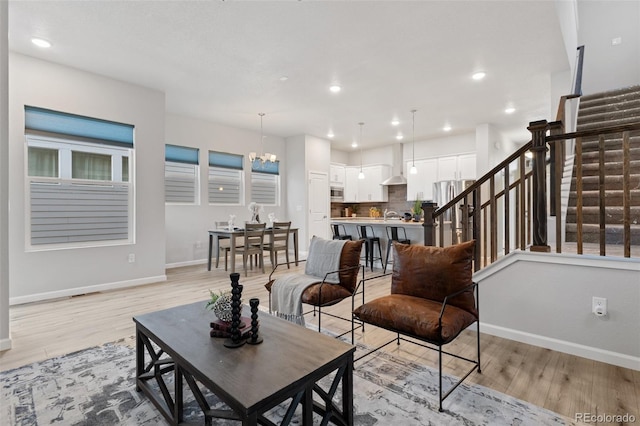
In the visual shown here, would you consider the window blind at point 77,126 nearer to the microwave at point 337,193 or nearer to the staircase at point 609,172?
the microwave at point 337,193

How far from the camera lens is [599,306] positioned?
90.4 inches

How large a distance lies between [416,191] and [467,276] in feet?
21.5

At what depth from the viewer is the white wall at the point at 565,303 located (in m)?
2.22

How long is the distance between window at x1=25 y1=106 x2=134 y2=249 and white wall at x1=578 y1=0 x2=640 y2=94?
8961 mm

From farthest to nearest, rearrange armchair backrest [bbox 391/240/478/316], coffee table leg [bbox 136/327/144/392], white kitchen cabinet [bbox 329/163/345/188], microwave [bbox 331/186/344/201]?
1. microwave [bbox 331/186/344/201]
2. white kitchen cabinet [bbox 329/163/345/188]
3. armchair backrest [bbox 391/240/478/316]
4. coffee table leg [bbox 136/327/144/392]

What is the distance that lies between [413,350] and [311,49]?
334 cm

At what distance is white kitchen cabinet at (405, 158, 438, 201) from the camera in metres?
8.18

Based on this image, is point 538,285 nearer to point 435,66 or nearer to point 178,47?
point 435,66

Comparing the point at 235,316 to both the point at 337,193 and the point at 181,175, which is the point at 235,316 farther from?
the point at 337,193

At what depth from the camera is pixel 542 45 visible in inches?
142

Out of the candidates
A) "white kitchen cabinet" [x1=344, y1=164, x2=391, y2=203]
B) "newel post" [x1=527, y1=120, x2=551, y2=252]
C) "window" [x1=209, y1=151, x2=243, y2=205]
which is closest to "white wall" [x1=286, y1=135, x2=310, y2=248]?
"window" [x1=209, y1=151, x2=243, y2=205]

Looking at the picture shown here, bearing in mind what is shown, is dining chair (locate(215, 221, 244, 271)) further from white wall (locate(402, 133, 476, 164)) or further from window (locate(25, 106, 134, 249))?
white wall (locate(402, 133, 476, 164))

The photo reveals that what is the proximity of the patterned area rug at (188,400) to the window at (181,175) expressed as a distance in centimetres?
426

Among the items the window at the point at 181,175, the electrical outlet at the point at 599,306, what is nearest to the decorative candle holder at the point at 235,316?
the electrical outlet at the point at 599,306
